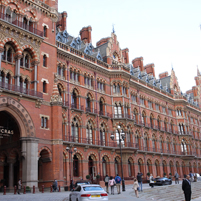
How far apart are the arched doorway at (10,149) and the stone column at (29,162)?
244 cm

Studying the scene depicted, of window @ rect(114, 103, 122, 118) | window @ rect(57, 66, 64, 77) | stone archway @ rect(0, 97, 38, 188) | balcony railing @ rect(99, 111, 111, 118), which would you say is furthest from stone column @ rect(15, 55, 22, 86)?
window @ rect(114, 103, 122, 118)

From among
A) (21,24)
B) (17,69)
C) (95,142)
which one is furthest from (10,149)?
(21,24)

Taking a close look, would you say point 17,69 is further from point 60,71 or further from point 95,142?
point 95,142

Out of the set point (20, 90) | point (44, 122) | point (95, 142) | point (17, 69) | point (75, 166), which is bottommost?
point (75, 166)

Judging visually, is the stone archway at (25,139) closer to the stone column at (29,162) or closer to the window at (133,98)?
the stone column at (29,162)

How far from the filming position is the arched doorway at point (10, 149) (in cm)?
3183

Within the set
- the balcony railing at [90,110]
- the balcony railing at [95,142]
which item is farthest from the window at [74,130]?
the balcony railing at [90,110]

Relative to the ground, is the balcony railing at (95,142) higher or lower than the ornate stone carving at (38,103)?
lower

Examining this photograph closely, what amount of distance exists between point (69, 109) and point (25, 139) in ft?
33.2

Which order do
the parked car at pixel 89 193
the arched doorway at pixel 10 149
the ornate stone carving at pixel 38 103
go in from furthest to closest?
the arched doorway at pixel 10 149, the ornate stone carving at pixel 38 103, the parked car at pixel 89 193

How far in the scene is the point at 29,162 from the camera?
94.7 feet

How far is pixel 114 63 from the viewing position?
49.3m

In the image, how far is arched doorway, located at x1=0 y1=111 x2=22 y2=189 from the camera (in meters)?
31.8

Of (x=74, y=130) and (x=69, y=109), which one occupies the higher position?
(x=69, y=109)
